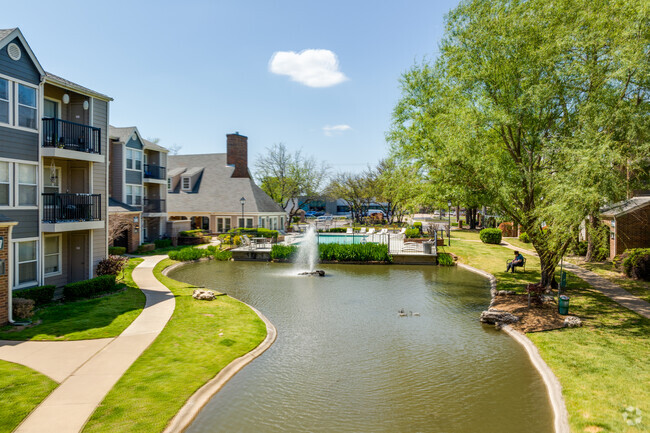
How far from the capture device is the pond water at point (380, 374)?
8.16 meters

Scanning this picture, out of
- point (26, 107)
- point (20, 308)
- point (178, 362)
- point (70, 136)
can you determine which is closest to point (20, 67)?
point (26, 107)

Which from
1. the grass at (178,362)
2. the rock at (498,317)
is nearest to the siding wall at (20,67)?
the grass at (178,362)

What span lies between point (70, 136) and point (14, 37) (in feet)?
13.3

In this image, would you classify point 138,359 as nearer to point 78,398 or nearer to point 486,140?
point 78,398

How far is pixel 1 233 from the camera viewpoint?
12.1 metres

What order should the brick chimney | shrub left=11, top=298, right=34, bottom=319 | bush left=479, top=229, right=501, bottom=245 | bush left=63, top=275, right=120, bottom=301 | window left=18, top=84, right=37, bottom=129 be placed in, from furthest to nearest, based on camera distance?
the brick chimney
bush left=479, top=229, right=501, bottom=245
bush left=63, top=275, right=120, bottom=301
window left=18, top=84, right=37, bottom=129
shrub left=11, top=298, right=34, bottom=319

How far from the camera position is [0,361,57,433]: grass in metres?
7.38

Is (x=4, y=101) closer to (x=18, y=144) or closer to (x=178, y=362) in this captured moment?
(x=18, y=144)

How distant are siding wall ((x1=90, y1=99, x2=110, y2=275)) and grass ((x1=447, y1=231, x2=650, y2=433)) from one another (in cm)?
1825

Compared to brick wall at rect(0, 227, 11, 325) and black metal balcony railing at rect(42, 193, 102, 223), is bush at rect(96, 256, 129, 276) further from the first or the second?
brick wall at rect(0, 227, 11, 325)

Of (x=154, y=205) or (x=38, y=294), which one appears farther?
(x=154, y=205)

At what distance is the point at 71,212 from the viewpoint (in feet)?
54.9

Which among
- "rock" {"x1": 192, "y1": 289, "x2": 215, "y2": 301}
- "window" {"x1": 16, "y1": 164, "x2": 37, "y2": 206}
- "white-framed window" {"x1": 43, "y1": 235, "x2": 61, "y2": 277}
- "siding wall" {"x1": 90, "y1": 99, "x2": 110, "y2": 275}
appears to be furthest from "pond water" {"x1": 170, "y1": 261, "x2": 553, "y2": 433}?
"window" {"x1": 16, "y1": 164, "x2": 37, "y2": 206}

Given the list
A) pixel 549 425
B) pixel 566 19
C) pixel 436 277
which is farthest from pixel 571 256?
pixel 549 425
